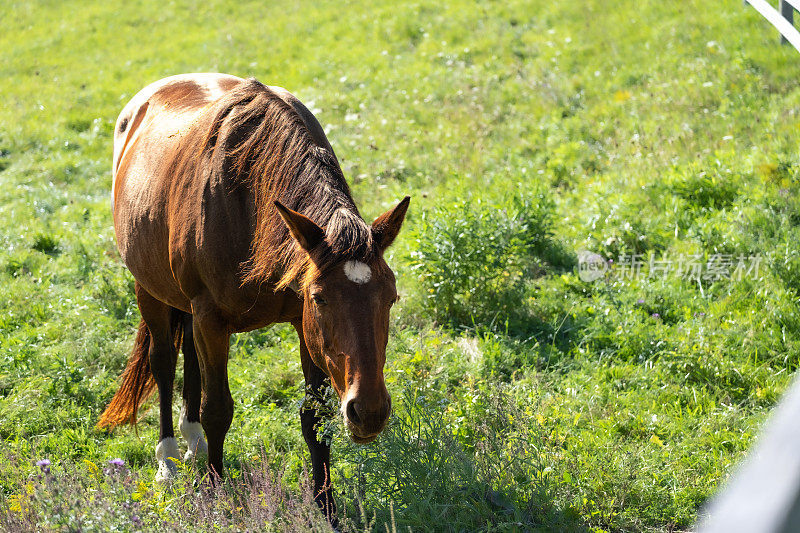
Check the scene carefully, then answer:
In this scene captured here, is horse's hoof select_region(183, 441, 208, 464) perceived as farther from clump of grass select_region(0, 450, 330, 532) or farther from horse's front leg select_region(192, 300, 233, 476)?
clump of grass select_region(0, 450, 330, 532)

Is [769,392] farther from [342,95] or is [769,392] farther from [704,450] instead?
[342,95]

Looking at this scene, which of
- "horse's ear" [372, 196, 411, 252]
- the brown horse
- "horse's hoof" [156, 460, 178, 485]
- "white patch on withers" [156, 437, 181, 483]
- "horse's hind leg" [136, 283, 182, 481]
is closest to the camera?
the brown horse

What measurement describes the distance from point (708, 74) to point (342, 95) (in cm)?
479

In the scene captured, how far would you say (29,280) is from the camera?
6.59m

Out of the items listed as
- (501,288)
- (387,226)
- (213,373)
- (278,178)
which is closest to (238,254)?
(278,178)

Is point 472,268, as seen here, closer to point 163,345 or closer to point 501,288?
point 501,288

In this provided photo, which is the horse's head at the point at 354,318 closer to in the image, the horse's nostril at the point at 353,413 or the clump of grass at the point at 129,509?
the horse's nostril at the point at 353,413

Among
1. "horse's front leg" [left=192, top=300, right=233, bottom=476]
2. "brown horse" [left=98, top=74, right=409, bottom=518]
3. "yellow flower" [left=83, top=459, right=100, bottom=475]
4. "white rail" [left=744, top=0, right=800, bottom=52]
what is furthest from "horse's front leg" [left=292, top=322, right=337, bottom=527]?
"white rail" [left=744, top=0, right=800, bottom=52]

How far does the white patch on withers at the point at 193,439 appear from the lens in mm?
4605

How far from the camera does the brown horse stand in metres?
2.92

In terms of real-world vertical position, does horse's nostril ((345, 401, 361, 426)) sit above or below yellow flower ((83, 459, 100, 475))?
above

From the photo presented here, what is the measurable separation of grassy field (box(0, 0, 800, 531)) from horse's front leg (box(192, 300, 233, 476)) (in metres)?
0.33

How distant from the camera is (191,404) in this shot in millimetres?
4797

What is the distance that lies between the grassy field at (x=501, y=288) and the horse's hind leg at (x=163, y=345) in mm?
269
